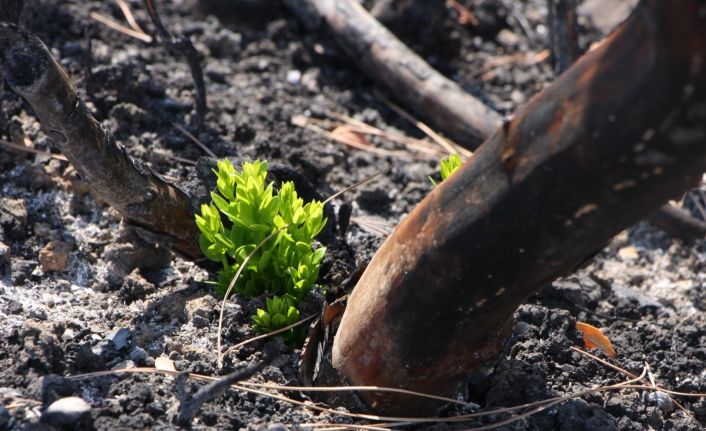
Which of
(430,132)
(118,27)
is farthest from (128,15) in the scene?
(430,132)

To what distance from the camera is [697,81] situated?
1.50 metres

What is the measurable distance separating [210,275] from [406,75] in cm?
192

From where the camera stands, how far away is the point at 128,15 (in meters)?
4.49

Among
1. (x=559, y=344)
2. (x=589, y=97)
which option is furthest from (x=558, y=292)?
(x=589, y=97)

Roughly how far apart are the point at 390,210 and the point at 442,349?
1622 millimetres

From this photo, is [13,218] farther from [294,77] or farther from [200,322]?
[294,77]

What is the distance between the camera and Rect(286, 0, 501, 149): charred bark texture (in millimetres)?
4262

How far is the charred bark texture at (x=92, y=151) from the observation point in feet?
7.48

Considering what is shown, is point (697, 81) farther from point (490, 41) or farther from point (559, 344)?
point (490, 41)

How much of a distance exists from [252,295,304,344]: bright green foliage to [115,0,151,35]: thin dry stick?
2.39 meters

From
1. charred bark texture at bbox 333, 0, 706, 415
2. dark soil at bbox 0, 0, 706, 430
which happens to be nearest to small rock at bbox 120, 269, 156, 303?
dark soil at bbox 0, 0, 706, 430

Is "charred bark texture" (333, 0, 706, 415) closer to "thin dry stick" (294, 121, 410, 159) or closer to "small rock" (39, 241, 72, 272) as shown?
"small rock" (39, 241, 72, 272)

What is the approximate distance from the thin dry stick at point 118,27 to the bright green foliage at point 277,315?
89.3 inches

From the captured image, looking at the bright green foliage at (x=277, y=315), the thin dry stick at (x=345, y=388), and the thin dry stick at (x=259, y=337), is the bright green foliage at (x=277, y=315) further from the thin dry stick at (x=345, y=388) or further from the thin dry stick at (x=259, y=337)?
the thin dry stick at (x=345, y=388)
